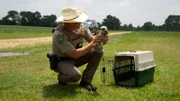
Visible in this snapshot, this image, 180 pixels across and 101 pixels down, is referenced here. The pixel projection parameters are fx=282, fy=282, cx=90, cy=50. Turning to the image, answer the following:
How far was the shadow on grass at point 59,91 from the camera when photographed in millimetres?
4301

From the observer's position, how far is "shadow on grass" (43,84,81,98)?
14.1 ft

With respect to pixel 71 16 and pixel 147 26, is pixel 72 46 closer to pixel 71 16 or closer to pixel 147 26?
pixel 71 16

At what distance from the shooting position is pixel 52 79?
567cm

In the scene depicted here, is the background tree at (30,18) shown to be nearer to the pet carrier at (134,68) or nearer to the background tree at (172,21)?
the background tree at (172,21)

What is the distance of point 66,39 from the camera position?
169 inches

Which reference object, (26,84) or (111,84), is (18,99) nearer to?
(26,84)

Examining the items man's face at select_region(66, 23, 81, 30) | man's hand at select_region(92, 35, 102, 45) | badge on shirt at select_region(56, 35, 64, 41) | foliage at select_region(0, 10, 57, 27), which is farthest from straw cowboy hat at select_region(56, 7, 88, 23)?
foliage at select_region(0, 10, 57, 27)

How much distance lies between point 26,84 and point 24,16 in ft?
363

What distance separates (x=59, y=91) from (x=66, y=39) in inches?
34.6

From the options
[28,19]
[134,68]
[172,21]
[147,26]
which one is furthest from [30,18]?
[134,68]

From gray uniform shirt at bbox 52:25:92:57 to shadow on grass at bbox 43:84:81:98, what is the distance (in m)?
0.58

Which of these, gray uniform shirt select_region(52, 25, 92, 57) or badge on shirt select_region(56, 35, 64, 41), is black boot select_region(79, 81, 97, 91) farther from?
badge on shirt select_region(56, 35, 64, 41)

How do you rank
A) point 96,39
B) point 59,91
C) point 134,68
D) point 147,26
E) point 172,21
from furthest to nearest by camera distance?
point 172,21 < point 147,26 < point 134,68 < point 59,91 < point 96,39

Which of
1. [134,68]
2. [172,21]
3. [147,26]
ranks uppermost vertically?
[134,68]
